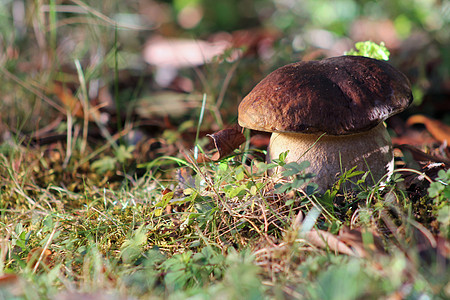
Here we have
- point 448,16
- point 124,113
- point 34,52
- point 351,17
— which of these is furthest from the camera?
point 351,17

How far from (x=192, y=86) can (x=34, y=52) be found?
1287 millimetres

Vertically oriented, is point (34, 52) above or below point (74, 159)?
above

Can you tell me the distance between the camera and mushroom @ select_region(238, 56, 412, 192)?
1271mm

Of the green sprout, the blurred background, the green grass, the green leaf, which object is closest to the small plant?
the green grass

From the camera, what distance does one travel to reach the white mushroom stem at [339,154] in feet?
4.66

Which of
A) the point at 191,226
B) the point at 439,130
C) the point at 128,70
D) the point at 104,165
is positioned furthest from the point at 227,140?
the point at 128,70

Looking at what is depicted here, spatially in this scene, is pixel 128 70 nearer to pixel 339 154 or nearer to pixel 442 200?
pixel 339 154

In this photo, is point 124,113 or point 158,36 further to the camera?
point 158,36

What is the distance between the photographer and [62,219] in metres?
1.50

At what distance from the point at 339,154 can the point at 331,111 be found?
0.22 m

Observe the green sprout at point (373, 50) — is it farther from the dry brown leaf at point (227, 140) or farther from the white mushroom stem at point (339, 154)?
the dry brown leaf at point (227, 140)

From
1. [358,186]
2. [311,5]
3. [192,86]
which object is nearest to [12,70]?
[192,86]

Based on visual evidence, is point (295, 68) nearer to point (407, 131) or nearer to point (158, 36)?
point (407, 131)

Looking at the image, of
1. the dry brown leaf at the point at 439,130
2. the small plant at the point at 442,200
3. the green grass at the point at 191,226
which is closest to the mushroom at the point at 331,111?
the green grass at the point at 191,226
